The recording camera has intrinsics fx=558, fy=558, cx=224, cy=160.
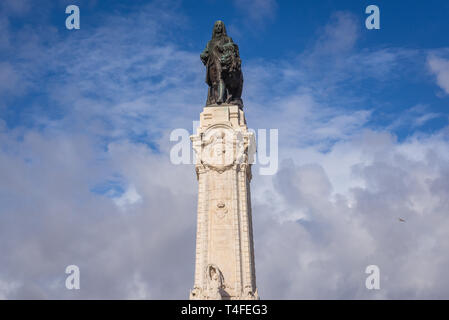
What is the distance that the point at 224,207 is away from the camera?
32.2 m

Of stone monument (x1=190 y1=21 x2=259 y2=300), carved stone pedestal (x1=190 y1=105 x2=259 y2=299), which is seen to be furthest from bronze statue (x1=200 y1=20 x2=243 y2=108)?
carved stone pedestal (x1=190 y1=105 x2=259 y2=299)

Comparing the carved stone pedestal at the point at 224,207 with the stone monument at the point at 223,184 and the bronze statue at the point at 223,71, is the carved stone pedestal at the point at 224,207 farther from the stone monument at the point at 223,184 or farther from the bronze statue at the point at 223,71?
the bronze statue at the point at 223,71

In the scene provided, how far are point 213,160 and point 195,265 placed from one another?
637 centimetres

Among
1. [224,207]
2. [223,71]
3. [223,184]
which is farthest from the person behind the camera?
[223,71]

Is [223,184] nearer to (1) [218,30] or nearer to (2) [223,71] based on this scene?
(2) [223,71]

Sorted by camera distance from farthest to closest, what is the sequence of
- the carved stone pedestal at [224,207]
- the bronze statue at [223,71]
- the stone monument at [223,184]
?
the bronze statue at [223,71] < the stone monument at [223,184] < the carved stone pedestal at [224,207]

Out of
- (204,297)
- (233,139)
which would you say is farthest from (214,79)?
(204,297)

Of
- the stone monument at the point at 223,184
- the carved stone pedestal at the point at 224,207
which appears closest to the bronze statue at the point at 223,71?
the stone monument at the point at 223,184

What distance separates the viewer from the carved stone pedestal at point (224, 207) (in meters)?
30.1

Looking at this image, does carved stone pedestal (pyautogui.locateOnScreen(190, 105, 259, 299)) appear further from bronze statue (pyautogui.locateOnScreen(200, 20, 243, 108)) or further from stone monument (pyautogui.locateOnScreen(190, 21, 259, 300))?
bronze statue (pyautogui.locateOnScreen(200, 20, 243, 108))

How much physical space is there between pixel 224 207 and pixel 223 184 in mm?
1459

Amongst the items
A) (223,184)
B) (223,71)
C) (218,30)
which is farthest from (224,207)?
(218,30)
